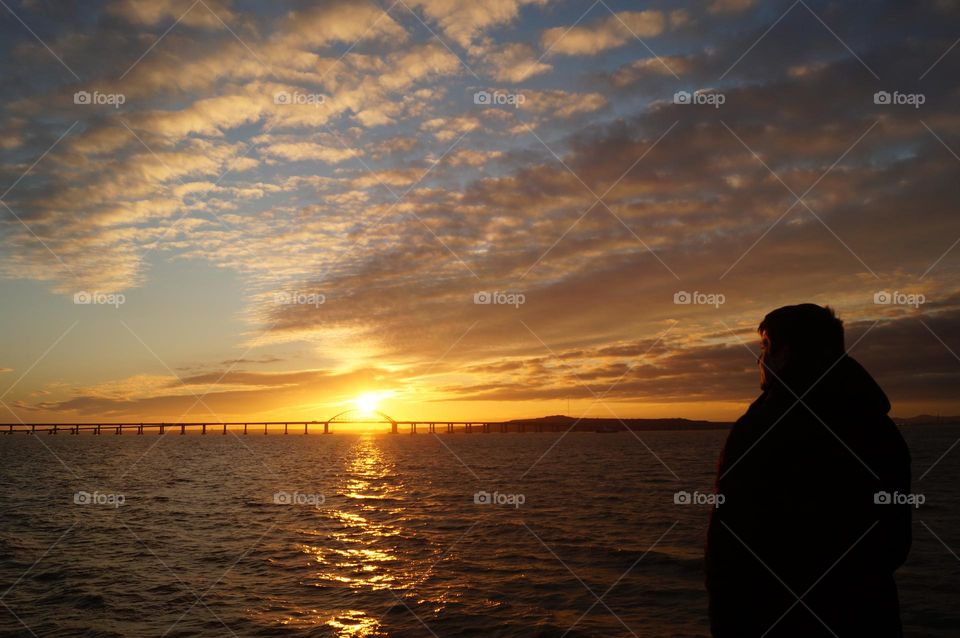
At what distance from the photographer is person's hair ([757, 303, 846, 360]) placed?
361 centimetres

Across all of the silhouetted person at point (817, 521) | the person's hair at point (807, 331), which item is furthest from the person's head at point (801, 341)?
the silhouetted person at point (817, 521)

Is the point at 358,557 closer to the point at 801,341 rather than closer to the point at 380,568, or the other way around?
the point at 380,568

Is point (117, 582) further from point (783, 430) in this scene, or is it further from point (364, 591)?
point (783, 430)

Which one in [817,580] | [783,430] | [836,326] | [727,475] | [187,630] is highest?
[836,326]

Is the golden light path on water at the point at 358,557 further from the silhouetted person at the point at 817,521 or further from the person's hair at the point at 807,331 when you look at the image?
the person's hair at the point at 807,331

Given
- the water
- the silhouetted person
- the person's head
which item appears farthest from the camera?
the water

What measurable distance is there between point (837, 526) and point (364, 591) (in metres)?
15.9

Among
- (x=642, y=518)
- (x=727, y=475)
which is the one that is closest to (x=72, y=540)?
(x=642, y=518)

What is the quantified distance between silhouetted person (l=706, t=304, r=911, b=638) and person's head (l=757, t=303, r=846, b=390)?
19 cm

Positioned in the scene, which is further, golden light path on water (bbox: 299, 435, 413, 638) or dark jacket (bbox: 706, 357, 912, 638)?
golden light path on water (bbox: 299, 435, 413, 638)

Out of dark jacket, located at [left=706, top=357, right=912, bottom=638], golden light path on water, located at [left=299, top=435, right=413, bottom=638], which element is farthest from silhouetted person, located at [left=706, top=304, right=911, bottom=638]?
golden light path on water, located at [left=299, top=435, right=413, bottom=638]

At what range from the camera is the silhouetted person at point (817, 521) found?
10.5 feet

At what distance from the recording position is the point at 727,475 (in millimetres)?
3443

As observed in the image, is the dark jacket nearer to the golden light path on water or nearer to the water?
the water
